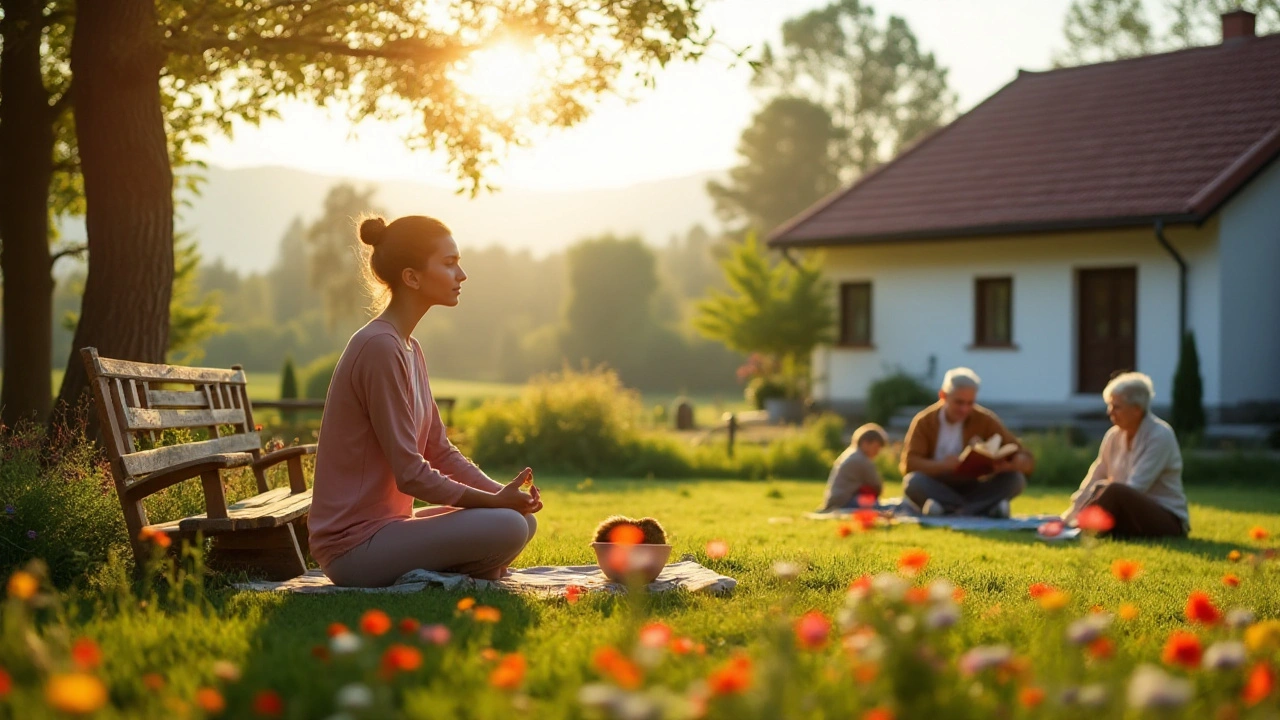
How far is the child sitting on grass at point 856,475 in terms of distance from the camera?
36.6 feet

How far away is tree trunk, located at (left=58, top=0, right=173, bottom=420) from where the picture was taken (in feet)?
28.4

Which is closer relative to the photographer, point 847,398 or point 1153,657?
point 1153,657

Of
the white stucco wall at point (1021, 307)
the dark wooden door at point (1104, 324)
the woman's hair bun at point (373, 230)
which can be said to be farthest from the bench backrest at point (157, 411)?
the dark wooden door at point (1104, 324)

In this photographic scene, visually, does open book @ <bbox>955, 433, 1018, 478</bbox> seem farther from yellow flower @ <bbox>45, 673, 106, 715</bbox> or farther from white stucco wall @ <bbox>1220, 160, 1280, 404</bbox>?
white stucco wall @ <bbox>1220, 160, 1280, 404</bbox>

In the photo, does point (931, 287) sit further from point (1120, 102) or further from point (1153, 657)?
point (1153, 657)

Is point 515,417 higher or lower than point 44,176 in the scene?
lower

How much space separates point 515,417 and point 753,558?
418 inches

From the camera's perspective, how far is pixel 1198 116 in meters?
23.0

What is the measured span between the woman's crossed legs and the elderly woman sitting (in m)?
5.11

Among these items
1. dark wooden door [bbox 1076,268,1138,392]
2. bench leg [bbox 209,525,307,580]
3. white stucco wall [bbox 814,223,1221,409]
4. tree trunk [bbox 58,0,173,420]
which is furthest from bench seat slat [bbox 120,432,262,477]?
dark wooden door [bbox 1076,268,1138,392]

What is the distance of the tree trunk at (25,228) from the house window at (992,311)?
16753 millimetres

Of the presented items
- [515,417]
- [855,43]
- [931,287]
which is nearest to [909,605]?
[515,417]

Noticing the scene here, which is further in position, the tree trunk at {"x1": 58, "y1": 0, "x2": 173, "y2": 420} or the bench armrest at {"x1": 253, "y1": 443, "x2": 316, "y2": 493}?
the tree trunk at {"x1": 58, "y1": 0, "x2": 173, "y2": 420}

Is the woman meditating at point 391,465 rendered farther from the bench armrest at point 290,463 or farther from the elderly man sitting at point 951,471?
the elderly man sitting at point 951,471
